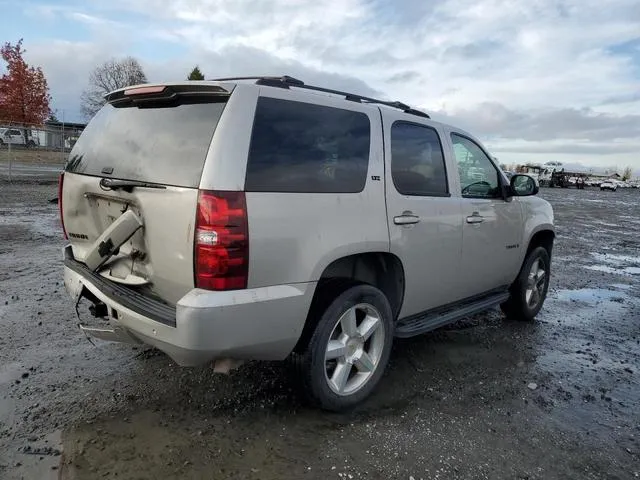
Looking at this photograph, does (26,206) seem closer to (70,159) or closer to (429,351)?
(70,159)

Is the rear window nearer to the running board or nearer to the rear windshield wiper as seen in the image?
the rear windshield wiper

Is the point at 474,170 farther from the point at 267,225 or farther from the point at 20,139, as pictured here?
the point at 20,139

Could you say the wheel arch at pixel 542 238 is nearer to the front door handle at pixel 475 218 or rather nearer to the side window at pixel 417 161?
the front door handle at pixel 475 218

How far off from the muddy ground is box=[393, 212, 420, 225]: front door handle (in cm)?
124

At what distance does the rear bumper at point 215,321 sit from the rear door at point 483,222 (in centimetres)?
193

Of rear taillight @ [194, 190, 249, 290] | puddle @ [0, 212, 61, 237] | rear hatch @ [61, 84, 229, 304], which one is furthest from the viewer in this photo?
puddle @ [0, 212, 61, 237]

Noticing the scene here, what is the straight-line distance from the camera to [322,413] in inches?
133

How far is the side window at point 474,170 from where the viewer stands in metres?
4.45

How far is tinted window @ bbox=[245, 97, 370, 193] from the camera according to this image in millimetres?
2855

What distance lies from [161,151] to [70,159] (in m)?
1.28

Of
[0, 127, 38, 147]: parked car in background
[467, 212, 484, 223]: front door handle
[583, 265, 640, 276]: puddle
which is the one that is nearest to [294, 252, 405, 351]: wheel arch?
[467, 212, 484, 223]: front door handle

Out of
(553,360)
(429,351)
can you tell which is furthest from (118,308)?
(553,360)

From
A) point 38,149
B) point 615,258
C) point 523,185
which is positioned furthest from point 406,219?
point 38,149

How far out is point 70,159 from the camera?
384 centimetres
